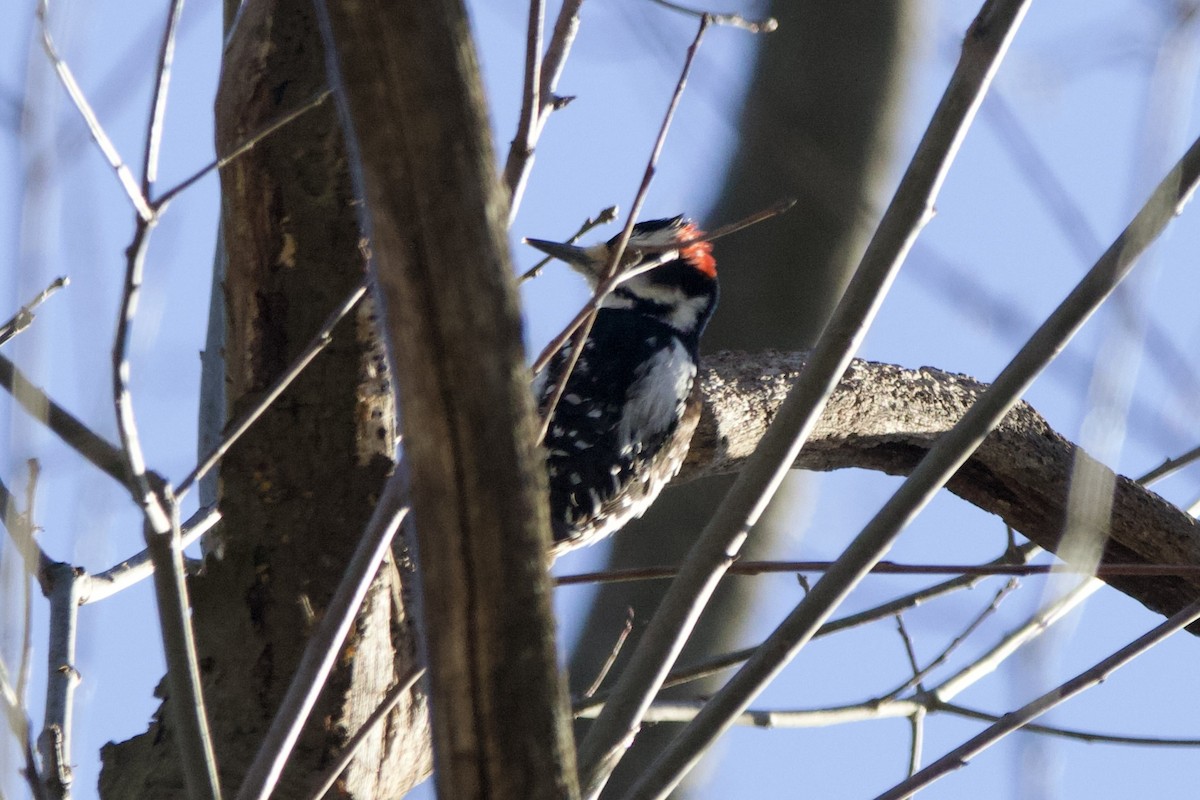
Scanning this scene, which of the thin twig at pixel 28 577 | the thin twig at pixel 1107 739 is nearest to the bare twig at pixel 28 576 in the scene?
the thin twig at pixel 28 577

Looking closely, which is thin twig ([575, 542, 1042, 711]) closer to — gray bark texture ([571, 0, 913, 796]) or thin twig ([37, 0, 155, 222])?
thin twig ([37, 0, 155, 222])

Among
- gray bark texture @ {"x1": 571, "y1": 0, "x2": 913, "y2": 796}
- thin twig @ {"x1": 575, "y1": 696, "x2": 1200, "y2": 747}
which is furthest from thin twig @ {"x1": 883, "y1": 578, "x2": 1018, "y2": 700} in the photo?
gray bark texture @ {"x1": 571, "y1": 0, "x2": 913, "y2": 796}

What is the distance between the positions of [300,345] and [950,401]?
79.2 inches

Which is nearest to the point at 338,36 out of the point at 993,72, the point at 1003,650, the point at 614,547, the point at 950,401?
the point at 993,72

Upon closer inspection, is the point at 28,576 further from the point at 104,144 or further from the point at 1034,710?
the point at 1034,710

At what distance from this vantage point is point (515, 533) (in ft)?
3.18

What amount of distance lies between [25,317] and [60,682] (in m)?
0.84

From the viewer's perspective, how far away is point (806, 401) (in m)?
1.65

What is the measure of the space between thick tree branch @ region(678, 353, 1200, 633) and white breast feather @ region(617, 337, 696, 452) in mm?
78

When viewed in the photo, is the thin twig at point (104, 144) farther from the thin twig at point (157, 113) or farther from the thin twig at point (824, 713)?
the thin twig at point (824, 713)

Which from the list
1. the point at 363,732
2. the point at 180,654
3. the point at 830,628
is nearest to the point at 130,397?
the point at 180,654

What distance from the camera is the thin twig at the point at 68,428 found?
1.22 meters

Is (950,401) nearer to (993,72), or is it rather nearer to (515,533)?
(993,72)

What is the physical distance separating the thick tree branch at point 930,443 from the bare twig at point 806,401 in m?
1.81
